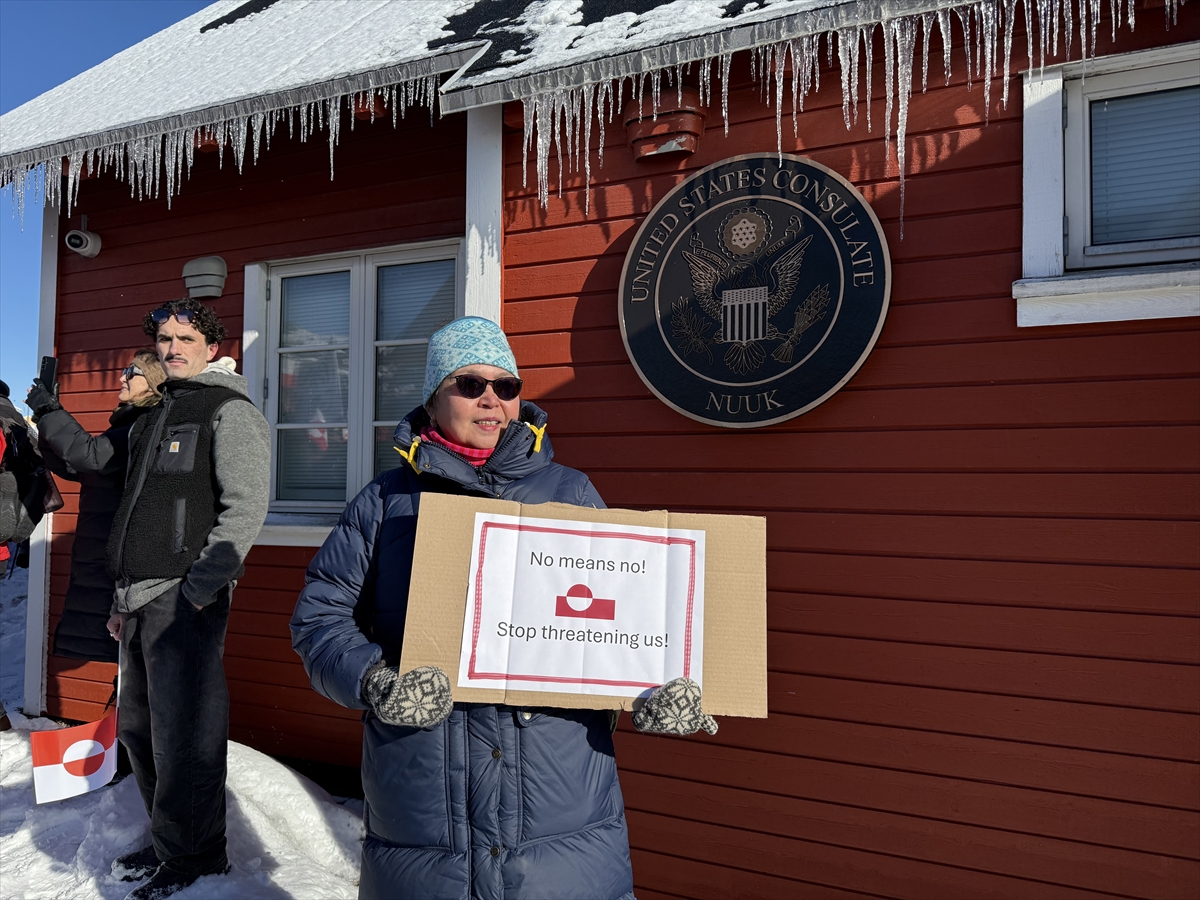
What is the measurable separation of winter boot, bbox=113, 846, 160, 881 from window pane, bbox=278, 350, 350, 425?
228cm

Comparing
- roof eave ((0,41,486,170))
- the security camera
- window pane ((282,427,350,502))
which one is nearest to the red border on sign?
roof eave ((0,41,486,170))

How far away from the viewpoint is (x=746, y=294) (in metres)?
3.08

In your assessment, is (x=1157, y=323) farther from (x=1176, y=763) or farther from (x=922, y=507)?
(x=1176, y=763)

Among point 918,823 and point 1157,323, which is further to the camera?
point 918,823

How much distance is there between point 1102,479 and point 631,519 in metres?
1.80

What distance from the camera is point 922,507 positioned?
9.42ft

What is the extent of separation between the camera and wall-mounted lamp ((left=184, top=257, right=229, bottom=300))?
4824mm

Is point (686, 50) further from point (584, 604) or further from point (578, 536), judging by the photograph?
point (584, 604)

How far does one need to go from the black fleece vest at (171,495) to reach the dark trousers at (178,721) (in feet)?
0.43

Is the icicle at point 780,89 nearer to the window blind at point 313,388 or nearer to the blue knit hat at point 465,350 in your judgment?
the blue knit hat at point 465,350

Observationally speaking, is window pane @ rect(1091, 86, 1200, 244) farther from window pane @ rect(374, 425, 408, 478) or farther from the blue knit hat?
window pane @ rect(374, 425, 408, 478)

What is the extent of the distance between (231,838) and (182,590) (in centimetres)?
116

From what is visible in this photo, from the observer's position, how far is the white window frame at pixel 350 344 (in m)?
4.42

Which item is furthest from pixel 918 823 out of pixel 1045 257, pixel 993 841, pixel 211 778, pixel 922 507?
pixel 211 778
